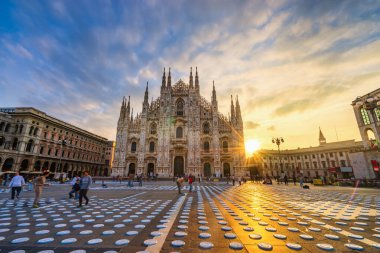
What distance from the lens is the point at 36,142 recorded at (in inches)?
1153

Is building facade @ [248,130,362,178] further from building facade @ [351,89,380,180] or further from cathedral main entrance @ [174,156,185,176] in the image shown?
cathedral main entrance @ [174,156,185,176]

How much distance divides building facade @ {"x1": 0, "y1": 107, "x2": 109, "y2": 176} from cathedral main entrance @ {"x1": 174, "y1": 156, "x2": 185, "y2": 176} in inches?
676

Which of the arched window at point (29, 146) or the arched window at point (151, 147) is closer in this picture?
the arched window at point (29, 146)

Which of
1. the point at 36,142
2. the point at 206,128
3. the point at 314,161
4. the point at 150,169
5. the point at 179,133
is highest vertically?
the point at 206,128

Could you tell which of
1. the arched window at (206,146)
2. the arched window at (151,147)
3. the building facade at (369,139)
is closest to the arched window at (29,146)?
the arched window at (151,147)

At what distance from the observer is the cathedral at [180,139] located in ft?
97.7

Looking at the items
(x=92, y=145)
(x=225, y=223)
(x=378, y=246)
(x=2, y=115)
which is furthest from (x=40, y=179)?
(x=92, y=145)

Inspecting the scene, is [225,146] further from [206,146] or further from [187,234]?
[187,234]

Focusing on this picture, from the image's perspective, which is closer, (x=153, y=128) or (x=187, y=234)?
(x=187, y=234)

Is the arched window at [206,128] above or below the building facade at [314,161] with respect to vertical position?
above

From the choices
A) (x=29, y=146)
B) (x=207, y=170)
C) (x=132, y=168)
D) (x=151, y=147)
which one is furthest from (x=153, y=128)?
(x=29, y=146)

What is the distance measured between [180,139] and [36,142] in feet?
83.4

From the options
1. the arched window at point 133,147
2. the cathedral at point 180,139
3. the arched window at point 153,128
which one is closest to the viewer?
the cathedral at point 180,139

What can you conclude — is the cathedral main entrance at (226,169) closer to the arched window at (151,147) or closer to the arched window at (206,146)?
the arched window at (206,146)
